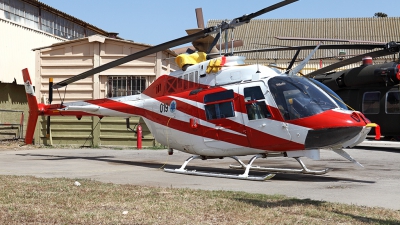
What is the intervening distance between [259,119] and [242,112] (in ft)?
1.34

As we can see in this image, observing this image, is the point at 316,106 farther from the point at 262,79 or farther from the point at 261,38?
the point at 261,38

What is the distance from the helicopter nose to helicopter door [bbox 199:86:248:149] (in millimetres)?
1426

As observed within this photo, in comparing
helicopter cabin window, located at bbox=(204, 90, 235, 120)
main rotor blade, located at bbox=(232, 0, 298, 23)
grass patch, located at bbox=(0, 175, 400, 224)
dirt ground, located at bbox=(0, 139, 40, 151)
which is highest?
main rotor blade, located at bbox=(232, 0, 298, 23)

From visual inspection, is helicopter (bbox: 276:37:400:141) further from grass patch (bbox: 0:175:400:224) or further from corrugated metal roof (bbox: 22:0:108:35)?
corrugated metal roof (bbox: 22:0:108:35)

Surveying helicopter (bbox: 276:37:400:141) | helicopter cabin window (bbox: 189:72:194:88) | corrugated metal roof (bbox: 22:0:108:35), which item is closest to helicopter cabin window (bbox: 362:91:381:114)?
helicopter (bbox: 276:37:400:141)

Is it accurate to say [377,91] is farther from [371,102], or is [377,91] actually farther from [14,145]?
[14,145]

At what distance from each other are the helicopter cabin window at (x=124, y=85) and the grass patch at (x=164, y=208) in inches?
491

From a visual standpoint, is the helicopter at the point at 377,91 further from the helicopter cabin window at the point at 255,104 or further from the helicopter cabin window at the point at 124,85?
the helicopter cabin window at the point at 124,85

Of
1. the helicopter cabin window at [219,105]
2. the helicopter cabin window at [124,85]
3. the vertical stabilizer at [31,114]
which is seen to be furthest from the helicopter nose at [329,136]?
the helicopter cabin window at [124,85]

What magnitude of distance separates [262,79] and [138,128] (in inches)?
384

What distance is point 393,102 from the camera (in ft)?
57.1

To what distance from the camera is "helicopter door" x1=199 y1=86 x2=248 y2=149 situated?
35.5 ft

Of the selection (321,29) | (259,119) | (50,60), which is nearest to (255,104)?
(259,119)

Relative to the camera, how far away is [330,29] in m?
41.2
